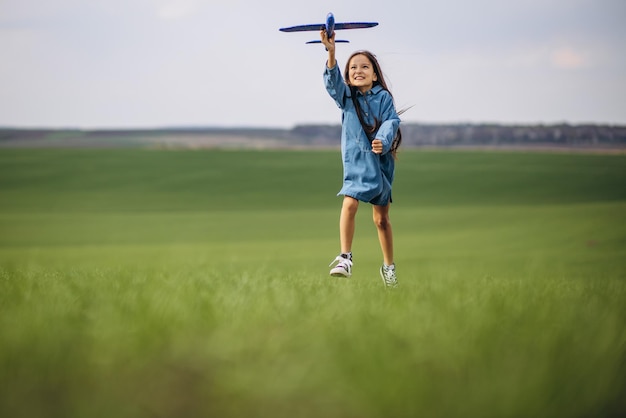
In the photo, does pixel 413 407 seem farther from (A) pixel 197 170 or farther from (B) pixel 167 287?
(A) pixel 197 170

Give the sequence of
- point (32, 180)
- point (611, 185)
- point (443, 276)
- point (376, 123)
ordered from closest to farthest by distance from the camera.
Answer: point (376, 123), point (443, 276), point (611, 185), point (32, 180)

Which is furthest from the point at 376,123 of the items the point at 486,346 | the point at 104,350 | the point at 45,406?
the point at 45,406

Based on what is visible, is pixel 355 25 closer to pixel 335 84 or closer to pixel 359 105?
pixel 335 84

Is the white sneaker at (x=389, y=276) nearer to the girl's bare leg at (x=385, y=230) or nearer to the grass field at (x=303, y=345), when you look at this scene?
the girl's bare leg at (x=385, y=230)

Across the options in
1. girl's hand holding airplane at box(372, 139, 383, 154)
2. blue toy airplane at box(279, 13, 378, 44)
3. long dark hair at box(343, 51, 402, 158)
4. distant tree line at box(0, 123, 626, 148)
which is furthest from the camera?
distant tree line at box(0, 123, 626, 148)

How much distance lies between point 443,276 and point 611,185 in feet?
61.3

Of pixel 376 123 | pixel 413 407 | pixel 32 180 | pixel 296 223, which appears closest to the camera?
pixel 413 407

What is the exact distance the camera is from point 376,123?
482 centimetres

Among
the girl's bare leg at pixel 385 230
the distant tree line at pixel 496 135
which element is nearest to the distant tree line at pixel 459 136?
the distant tree line at pixel 496 135

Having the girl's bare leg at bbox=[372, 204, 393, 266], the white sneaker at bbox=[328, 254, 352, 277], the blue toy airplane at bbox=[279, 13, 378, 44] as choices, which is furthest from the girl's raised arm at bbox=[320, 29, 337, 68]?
the white sneaker at bbox=[328, 254, 352, 277]

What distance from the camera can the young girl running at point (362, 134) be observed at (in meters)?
4.73

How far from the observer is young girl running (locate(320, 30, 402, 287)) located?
473 cm

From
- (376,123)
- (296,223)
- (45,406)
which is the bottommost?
(296,223)

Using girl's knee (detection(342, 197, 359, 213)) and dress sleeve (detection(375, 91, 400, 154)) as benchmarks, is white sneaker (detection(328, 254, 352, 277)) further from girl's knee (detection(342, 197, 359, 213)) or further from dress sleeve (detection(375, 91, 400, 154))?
dress sleeve (detection(375, 91, 400, 154))
